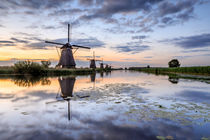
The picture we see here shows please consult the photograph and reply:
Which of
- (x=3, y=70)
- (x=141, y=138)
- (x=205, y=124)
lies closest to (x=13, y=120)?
(x=141, y=138)

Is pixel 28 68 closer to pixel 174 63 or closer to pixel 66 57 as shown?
pixel 66 57

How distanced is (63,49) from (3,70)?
1463 centimetres

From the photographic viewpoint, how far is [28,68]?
85.8 ft

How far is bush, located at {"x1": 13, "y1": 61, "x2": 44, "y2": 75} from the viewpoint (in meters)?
25.8

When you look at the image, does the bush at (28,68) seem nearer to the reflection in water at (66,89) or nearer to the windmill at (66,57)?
the windmill at (66,57)

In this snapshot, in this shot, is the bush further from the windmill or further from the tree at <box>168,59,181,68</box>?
the tree at <box>168,59,181,68</box>

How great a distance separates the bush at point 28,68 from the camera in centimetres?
2581

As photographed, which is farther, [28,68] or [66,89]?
[28,68]

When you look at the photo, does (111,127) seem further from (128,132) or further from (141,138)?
(141,138)

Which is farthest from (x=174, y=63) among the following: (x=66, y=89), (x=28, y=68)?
(x=66, y=89)

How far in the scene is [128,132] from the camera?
367cm

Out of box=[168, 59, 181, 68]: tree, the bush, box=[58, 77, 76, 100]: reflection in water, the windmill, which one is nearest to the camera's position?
box=[58, 77, 76, 100]: reflection in water

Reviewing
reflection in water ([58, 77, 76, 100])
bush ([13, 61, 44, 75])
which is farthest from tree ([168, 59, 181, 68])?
reflection in water ([58, 77, 76, 100])

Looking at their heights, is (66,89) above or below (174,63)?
below
